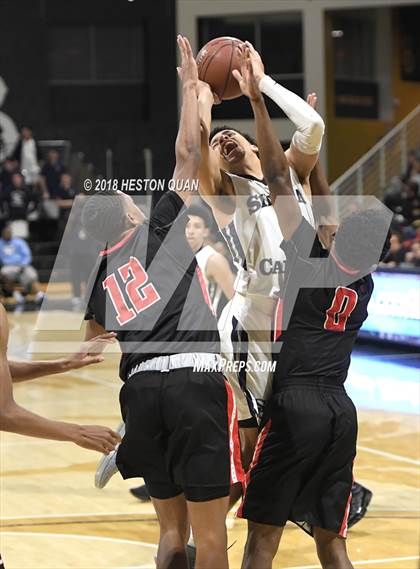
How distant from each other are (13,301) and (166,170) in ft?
18.3

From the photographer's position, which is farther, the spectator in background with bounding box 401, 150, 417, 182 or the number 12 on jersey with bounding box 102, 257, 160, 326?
the spectator in background with bounding box 401, 150, 417, 182

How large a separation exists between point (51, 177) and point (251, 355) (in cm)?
1513

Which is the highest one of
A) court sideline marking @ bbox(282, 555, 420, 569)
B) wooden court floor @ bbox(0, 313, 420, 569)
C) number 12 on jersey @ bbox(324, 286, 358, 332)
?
number 12 on jersey @ bbox(324, 286, 358, 332)

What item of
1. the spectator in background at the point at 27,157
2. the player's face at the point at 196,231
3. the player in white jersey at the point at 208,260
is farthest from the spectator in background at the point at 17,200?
the player's face at the point at 196,231

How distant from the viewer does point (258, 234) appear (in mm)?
4438

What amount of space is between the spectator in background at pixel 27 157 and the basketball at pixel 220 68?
50.2 ft

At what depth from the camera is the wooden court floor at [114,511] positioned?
517 centimetres

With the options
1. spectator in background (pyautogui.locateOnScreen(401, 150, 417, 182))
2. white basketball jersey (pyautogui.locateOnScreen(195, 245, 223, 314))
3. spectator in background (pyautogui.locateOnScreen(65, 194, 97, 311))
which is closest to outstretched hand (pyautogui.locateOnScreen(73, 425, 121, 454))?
white basketball jersey (pyautogui.locateOnScreen(195, 245, 223, 314))

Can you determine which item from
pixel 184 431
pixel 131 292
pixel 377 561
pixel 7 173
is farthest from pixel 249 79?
pixel 7 173

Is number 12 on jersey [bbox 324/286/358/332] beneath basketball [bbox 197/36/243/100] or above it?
beneath

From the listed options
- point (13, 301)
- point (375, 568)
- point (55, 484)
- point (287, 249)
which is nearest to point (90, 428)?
point (287, 249)

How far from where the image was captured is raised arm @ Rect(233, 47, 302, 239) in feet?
12.6

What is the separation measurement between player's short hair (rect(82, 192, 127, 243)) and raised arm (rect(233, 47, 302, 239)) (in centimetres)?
56

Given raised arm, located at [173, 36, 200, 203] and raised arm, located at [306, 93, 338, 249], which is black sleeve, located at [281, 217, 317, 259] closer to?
raised arm, located at [306, 93, 338, 249]
